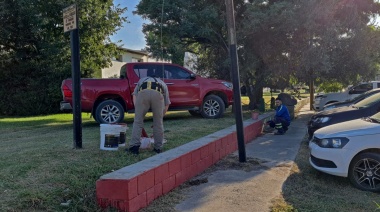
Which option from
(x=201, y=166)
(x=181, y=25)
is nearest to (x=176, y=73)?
(x=181, y=25)

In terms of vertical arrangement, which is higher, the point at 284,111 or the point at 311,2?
the point at 311,2

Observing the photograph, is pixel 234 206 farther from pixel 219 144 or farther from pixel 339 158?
pixel 219 144

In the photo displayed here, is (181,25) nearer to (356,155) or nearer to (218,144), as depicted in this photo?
(218,144)

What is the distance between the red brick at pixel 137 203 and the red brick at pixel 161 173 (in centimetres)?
32

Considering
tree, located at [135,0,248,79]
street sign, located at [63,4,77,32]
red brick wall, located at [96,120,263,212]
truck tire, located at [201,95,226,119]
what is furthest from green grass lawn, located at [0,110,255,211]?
tree, located at [135,0,248,79]

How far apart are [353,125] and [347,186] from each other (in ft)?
3.15

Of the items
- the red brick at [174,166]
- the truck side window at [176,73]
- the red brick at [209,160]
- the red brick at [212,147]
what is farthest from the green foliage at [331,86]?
the red brick at [174,166]

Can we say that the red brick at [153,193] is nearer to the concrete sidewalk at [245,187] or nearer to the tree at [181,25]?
the concrete sidewalk at [245,187]

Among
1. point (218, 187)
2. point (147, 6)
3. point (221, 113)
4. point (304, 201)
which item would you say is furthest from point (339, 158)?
point (147, 6)

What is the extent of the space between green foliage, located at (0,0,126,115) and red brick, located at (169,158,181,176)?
14.2 metres

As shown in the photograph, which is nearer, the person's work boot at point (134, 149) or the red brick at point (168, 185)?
the red brick at point (168, 185)

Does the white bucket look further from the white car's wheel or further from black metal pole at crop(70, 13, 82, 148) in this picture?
the white car's wheel

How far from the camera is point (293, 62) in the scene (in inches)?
536

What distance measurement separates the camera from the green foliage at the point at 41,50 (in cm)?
1719
